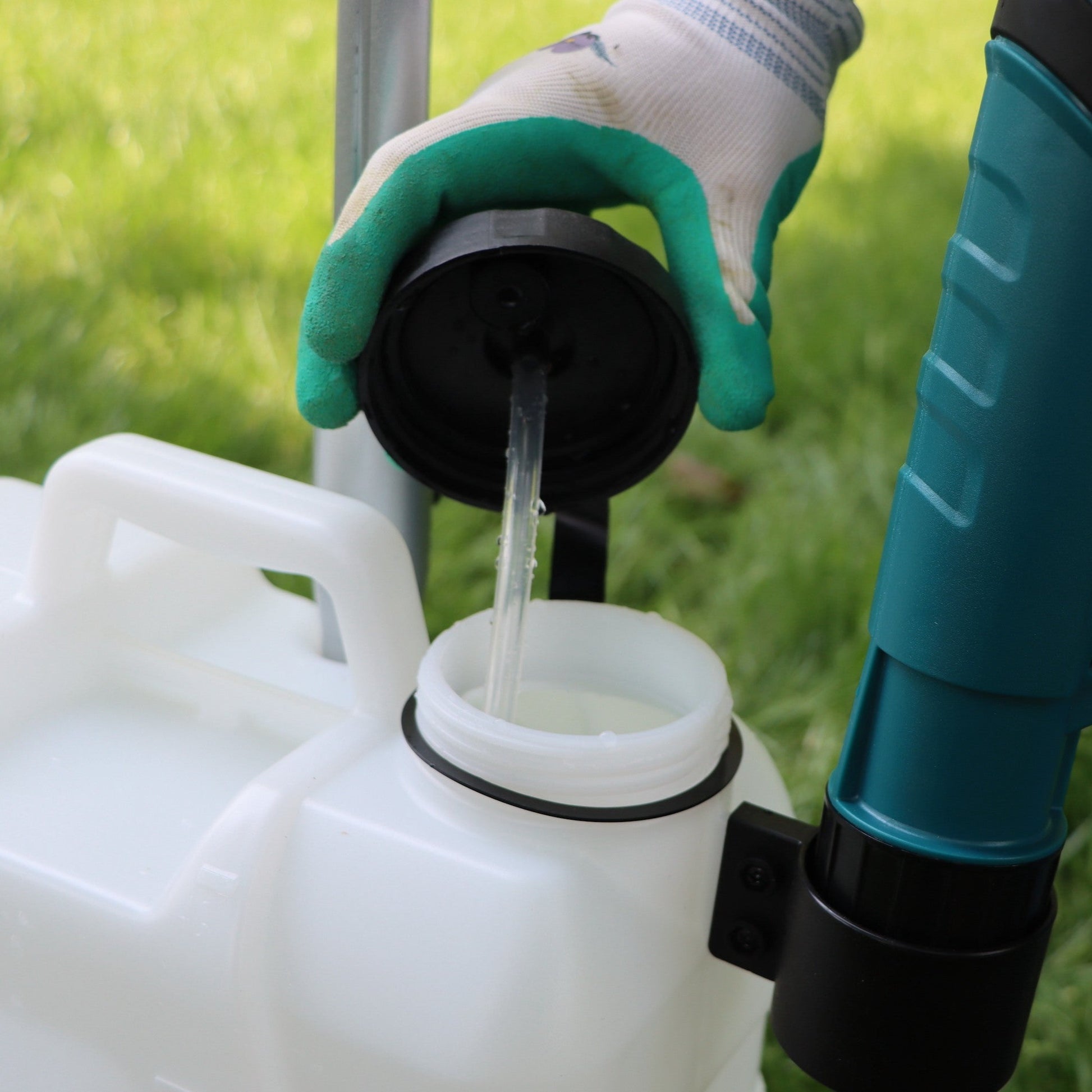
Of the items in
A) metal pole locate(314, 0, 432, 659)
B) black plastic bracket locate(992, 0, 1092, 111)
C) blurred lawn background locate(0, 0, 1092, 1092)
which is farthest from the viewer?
blurred lawn background locate(0, 0, 1092, 1092)

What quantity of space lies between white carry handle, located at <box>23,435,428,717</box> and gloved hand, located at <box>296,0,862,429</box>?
5 cm

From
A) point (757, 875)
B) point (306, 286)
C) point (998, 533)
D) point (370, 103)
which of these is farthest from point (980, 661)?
point (306, 286)

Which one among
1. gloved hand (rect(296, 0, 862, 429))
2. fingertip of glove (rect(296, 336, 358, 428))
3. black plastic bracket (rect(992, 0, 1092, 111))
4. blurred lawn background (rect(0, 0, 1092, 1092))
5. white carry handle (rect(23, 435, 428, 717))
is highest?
black plastic bracket (rect(992, 0, 1092, 111))

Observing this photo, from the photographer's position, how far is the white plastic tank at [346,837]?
543 millimetres

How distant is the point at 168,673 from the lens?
0.74 meters

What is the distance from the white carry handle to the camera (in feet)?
2.07

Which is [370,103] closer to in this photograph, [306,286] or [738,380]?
[738,380]

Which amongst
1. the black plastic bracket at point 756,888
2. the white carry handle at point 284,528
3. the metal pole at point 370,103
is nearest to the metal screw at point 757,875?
the black plastic bracket at point 756,888

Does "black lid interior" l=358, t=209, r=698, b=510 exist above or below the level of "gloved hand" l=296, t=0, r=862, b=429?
below

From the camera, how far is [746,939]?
1.95 feet

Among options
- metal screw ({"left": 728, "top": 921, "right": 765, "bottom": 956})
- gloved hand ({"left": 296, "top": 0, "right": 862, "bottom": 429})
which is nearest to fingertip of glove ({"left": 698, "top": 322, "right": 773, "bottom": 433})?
gloved hand ({"left": 296, "top": 0, "right": 862, "bottom": 429})

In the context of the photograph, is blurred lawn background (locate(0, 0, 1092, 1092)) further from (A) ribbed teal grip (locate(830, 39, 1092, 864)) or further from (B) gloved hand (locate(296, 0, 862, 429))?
(B) gloved hand (locate(296, 0, 862, 429))

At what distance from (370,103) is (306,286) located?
1.02m

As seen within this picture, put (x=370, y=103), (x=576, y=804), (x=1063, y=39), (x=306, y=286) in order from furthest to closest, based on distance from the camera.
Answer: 1. (x=306, y=286)
2. (x=370, y=103)
3. (x=576, y=804)
4. (x=1063, y=39)
